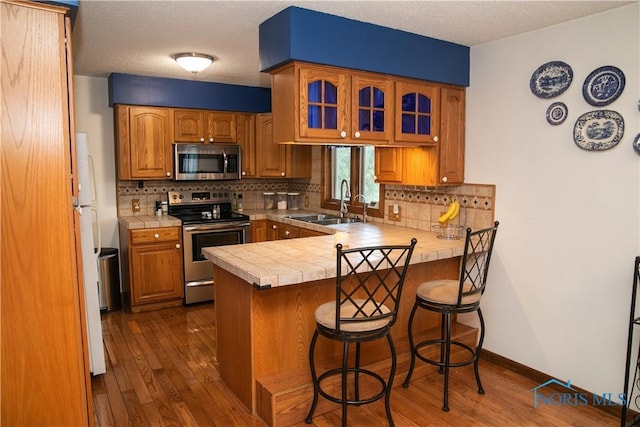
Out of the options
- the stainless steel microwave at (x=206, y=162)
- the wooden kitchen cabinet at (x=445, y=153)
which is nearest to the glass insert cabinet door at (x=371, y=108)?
the wooden kitchen cabinet at (x=445, y=153)

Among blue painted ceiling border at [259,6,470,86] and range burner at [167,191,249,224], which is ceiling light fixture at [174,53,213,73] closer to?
blue painted ceiling border at [259,6,470,86]

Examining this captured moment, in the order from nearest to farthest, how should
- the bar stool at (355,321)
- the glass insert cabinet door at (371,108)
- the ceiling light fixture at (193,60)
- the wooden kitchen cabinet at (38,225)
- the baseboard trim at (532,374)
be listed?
the wooden kitchen cabinet at (38,225)
the bar stool at (355,321)
the baseboard trim at (532,374)
the glass insert cabinet door at (371,108)
the ceiling light fixture at (193,60)

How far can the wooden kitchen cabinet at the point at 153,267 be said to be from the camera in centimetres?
457

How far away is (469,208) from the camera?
3.68 m

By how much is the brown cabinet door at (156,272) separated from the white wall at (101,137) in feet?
2.15

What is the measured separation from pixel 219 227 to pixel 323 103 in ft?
7.84

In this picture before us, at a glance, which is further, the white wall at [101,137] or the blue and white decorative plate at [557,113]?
the white wall at [101,137]

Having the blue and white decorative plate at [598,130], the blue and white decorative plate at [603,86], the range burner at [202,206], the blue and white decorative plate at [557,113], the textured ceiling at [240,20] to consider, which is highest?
the textured ceiling at [240,20]

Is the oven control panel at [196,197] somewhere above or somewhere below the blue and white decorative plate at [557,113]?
below

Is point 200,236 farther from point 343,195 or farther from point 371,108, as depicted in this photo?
point 371,108

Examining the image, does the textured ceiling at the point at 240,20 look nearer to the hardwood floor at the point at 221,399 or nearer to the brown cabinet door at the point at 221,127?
the brown cabinet door at the point at 221,127

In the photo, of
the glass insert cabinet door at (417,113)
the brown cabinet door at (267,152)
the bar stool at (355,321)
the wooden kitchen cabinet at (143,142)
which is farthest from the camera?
the brown cabinet door at (267,152)

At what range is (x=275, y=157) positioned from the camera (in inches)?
218

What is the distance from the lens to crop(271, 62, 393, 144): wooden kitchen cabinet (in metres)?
2.88
